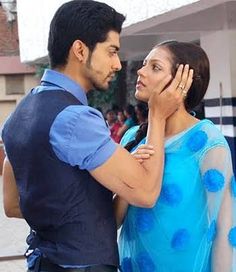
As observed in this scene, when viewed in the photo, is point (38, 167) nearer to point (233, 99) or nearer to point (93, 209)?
point (93, 209)

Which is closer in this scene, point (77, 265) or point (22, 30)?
point (77, 265)

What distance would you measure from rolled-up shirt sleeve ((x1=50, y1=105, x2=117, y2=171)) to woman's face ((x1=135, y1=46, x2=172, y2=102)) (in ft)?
1.33

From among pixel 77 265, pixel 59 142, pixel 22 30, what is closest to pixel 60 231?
pixel 77 265

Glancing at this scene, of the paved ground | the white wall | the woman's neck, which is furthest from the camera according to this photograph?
the paved ground

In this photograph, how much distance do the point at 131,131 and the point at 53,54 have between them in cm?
58

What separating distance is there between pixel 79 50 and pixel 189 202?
632 millimetres

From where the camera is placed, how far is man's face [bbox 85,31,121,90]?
1717 mm

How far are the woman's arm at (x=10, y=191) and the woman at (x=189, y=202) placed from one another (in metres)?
0.34

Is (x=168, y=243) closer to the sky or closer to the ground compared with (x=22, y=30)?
closer to the ground

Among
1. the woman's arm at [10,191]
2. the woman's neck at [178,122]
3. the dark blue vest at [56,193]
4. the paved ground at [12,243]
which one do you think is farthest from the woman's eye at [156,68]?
the paved ground at [12,243]

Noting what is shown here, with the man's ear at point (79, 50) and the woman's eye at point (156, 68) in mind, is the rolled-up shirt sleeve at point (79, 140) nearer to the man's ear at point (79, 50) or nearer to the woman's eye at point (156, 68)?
the man's ear at point (79, 50)

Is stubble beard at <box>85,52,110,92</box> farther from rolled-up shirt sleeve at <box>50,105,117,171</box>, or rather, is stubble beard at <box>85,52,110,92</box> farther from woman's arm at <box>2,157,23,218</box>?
woman's arm at <box>2,157,23,218</box>

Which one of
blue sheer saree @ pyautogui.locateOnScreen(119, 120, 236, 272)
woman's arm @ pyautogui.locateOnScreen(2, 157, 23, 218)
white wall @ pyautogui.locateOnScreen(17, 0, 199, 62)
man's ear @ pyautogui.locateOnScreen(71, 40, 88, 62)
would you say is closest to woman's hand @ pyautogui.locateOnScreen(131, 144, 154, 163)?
blue sheer saree @ pyautogui.locateOnScreen(119, 120, 236, 272)

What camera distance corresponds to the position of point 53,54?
175 centimetres
